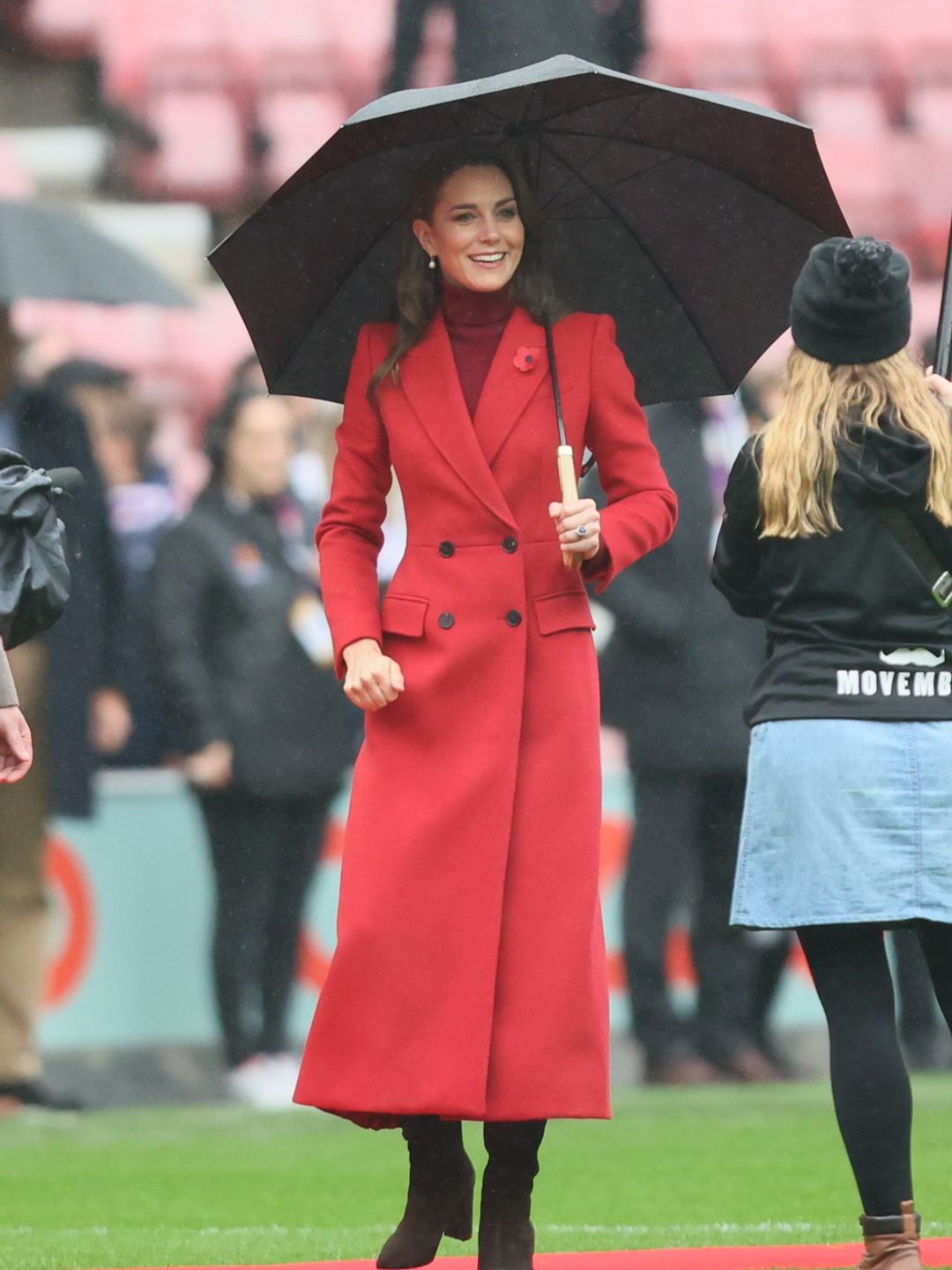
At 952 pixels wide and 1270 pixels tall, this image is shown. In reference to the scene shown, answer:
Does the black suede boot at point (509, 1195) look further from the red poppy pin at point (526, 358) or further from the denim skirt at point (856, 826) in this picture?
the red poppy pin at point (526, 358)

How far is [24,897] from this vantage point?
8281 millimetres

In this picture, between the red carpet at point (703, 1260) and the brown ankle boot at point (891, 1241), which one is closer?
the brown ankle boot at point (891, 1241)

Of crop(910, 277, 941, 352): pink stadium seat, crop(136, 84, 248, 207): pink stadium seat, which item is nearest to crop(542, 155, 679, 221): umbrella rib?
crop(136, 84, 248, 207): pink stadium seat

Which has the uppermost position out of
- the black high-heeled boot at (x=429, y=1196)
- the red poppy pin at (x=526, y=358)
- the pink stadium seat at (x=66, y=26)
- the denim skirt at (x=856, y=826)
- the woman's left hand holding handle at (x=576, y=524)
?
the pink stadium seat at (x=66, y=26)

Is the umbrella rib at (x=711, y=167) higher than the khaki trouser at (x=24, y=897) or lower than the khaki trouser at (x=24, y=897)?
higher

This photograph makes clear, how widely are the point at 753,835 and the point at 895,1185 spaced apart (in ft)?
2.08

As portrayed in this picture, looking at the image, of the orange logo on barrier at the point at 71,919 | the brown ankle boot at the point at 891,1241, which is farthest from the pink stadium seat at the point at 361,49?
the brown ankle boot at the point at 891,1241

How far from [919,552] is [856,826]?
475mm

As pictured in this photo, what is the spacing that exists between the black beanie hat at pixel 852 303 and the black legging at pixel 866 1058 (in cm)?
98

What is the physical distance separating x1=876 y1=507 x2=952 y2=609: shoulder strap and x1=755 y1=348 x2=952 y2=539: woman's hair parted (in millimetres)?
49

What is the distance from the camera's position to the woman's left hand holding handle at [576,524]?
488cm

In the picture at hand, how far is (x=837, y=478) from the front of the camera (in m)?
4.82

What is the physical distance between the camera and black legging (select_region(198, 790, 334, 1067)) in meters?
8.42

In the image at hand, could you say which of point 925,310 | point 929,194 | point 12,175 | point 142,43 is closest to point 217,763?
point 12,175
